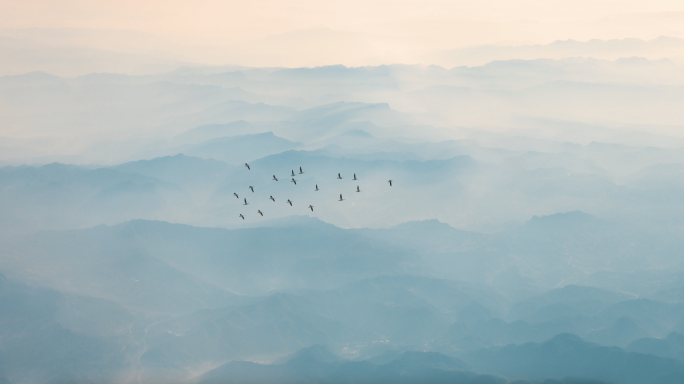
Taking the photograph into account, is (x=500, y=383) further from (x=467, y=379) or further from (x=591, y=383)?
(x=591, y=383)

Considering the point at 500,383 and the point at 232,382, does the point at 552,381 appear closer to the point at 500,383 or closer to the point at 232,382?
the point at 500,383

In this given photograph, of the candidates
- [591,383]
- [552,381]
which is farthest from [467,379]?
[591,383]

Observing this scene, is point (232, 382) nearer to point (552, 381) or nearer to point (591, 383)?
point (552, 381)

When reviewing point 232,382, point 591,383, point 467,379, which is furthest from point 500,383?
point 232,382

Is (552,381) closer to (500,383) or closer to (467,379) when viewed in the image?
(500,383)

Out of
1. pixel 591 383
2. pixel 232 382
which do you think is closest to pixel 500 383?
pixel 591 383
